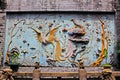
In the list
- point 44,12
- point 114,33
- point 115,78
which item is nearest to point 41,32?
point 44,12

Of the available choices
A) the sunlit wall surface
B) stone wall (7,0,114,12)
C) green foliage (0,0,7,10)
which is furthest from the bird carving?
green foliage (0,0,7,10)

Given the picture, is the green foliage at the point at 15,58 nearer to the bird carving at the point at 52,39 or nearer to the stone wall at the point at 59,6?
the bird carving at the point at 52,39

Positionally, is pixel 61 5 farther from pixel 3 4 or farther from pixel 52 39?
pixel 3 4

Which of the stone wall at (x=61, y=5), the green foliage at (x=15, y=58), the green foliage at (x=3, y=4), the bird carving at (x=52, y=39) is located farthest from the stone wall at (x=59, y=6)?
the green foliage at (x=15, y=58)

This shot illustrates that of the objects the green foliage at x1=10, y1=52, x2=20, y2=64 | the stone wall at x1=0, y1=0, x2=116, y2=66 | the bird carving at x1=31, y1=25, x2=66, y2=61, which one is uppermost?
the stone wall at x1=0, y1=0, x2=116, y2=66

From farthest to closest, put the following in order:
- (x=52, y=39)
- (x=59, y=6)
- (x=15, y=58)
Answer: (x=59, y=6) < (x=52, y=39) < (x=15, y=58)

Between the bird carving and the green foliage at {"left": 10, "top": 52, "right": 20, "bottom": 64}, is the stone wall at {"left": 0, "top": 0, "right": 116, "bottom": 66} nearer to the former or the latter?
the bird carving

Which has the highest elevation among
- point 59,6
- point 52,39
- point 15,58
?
point 59,6

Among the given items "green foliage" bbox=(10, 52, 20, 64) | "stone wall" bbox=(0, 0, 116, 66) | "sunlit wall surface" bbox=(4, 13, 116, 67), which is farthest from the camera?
"stone wall" bbox=(0, 0, 116, 66)

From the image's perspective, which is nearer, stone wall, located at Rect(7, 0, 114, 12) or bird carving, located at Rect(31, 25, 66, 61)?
bird carving, located at Rect(31, 25, 66, 61)

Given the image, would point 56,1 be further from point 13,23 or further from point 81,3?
point 13,23

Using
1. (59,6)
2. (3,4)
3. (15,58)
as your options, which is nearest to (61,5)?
(59,6)

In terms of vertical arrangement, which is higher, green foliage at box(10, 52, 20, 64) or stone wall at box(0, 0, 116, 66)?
stone wall at box(0, 0, 116, 66)

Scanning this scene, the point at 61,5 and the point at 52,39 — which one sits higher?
the point at 61,5
